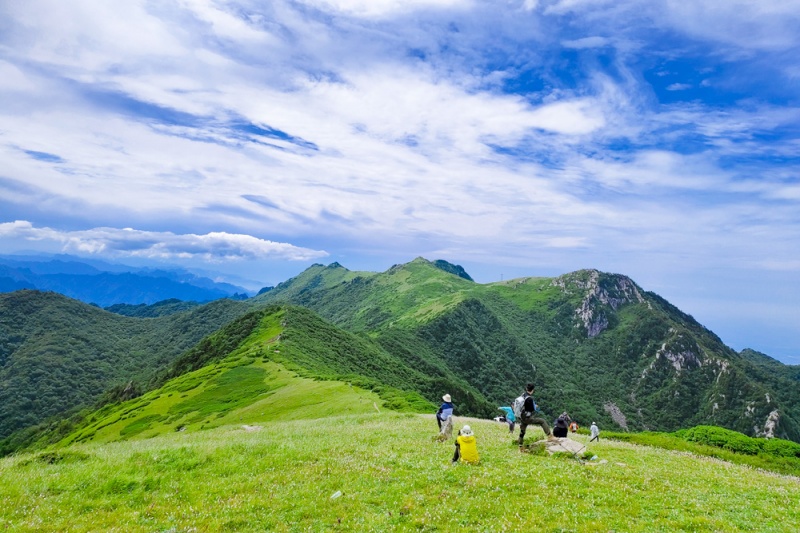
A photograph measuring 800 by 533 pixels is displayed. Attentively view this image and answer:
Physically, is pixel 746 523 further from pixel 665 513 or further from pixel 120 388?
pixel 120 388

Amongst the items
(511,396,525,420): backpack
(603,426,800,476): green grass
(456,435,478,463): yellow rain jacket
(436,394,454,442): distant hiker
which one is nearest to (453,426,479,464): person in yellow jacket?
(456,435,478,463): yellow rain jacket

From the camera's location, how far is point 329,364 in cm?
11006

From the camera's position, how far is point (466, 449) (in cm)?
2127

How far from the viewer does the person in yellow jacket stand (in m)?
21.0

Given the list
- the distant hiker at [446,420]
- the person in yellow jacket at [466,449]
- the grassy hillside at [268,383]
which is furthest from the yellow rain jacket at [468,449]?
the grassy hillside at [268,383]

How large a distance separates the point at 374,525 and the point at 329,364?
97766mm

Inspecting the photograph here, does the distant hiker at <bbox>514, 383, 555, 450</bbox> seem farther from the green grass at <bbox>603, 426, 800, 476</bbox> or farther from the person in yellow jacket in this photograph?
the green grass at <bbox>603, 426, 800, 476</bbox>

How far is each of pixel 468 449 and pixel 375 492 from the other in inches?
215

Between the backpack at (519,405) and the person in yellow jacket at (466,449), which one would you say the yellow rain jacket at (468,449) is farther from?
the backpack at (519,405)

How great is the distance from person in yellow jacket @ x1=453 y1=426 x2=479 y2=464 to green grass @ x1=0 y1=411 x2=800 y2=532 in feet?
2.63

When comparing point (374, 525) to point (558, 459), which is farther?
point (558, 459)

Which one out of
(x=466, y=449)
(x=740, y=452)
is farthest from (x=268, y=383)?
(x=740, y=452)

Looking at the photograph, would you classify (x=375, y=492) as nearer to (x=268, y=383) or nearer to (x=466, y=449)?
(x=466, y=449)

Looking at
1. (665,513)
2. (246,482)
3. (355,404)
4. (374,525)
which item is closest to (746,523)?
(665,513)
